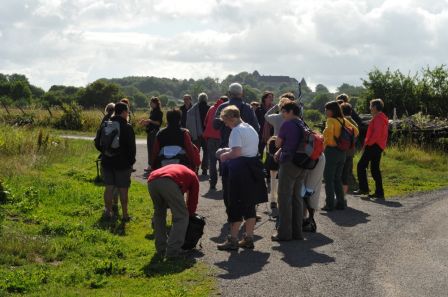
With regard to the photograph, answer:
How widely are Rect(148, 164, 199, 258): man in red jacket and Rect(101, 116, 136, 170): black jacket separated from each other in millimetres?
2086

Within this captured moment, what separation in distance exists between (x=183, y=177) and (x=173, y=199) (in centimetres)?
30

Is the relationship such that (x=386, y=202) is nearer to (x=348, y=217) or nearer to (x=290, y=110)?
(x=348, y=217)

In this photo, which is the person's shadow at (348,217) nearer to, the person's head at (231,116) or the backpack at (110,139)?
the person's head at (231,116)

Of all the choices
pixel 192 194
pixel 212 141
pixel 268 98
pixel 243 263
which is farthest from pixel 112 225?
pixel 268 98

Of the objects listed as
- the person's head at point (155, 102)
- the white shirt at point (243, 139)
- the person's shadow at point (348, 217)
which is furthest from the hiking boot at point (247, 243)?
the person's head at point (155, 102)

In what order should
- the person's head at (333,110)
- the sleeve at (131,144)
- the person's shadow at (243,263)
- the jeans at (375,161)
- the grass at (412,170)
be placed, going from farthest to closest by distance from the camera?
the grass at (412,170) → the jeans at (375,161) → the person's head at (333,110) → the sleeve at (131,144) → the person's shadow at (243,263)

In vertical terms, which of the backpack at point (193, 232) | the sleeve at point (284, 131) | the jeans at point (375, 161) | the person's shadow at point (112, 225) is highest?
the sleeve at point (284, 131)

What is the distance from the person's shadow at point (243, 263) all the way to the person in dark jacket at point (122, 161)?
2.57m

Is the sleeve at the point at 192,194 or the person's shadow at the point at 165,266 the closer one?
the person's shadow at the point at 165,266

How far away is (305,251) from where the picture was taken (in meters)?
8.95

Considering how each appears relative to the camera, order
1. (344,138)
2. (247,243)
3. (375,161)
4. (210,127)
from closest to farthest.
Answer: (247,243)
(344,138)
(210,127)
(375,161)

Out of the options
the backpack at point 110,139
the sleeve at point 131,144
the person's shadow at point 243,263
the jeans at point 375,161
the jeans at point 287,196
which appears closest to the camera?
the person's shadow at point 243,263

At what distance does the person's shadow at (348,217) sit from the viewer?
36.0ft

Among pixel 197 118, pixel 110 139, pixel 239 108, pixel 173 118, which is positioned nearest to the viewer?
pixel 173 118
